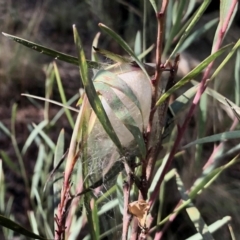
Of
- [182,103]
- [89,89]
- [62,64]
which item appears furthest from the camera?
[62,64]

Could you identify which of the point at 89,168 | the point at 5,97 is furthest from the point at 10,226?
the point at 5,97

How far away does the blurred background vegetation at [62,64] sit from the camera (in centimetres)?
99

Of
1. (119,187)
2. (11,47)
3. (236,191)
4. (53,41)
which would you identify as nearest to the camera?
(119,187)

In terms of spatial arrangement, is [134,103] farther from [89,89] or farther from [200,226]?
[200,226]

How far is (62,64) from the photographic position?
199 centimetres

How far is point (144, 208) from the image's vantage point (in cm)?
33

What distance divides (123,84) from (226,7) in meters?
0.12

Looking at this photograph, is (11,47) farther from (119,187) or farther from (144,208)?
(144,208)

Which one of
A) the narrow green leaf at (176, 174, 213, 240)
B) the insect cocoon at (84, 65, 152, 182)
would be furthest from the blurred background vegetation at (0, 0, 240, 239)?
the insect cocoon at (84, 65, 152, 182)

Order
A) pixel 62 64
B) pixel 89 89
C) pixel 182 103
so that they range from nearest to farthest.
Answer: pixel 89 89, pixel 182 103, pixel 62 64

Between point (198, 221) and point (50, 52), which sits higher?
point (50, 52)

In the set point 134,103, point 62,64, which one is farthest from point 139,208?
point 62,64

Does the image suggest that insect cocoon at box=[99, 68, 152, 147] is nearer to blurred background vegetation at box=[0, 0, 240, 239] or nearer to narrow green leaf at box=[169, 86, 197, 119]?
narrow green leaf at box=[169, 86, 197, 119]

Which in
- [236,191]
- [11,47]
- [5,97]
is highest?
[11,47]
